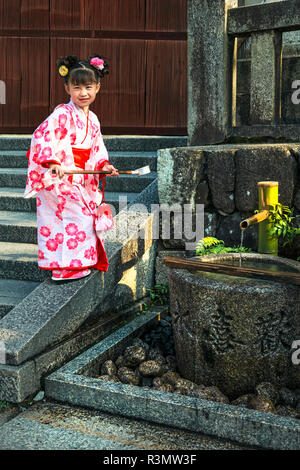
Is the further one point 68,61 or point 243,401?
point 68,61

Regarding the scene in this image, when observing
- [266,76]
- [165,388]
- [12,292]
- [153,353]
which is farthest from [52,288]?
[266,76]

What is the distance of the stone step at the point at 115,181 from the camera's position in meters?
5.52

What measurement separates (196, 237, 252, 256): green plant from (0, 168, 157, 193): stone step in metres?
1.24

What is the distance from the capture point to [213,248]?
4352 millimetres

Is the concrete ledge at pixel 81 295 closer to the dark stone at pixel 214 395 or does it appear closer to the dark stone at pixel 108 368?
the dark stone at pixel 108 368

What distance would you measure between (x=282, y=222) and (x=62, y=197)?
161cm

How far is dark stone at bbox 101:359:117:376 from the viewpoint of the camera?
3673 mm

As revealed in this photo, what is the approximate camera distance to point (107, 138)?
6.42 metres

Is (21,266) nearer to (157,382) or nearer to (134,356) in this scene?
(134,356)

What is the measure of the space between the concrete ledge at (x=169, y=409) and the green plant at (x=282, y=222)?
1519mm

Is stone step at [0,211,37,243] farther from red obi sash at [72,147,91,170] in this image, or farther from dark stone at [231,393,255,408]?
dark stone at [231,393,255,408]

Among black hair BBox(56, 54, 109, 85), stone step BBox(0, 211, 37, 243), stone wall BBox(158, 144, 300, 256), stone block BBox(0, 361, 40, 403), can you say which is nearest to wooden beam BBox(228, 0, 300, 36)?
stone wall BBox(158, 144, 300, 256)

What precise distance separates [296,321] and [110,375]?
1.25 meters

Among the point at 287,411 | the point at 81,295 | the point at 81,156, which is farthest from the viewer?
the point at 81,156
